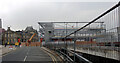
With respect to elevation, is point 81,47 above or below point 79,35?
below

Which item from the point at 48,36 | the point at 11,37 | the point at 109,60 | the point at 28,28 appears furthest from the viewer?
the point at 28,28

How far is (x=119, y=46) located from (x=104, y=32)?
1.66m

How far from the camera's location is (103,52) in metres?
6.24

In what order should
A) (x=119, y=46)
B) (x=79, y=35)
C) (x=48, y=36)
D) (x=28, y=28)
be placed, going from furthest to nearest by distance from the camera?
(x=28, y=28) → (x=48, y=36) → (x=79, y=35) → (x=119, y=46)

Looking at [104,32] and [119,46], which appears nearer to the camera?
[119,46]

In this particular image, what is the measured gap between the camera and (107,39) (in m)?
5.71

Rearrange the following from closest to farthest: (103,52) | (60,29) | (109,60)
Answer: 1. (109,60)
2. (103,52)
3. (60,29)

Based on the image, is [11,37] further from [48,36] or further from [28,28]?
[48,36]

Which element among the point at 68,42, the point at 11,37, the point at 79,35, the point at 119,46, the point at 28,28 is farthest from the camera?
the point at 28,28

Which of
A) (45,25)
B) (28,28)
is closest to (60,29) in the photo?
(45,25)

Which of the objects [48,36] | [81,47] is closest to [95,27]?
[81,47]

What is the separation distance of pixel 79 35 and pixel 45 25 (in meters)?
28.1

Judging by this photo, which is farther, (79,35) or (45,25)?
(45,25)

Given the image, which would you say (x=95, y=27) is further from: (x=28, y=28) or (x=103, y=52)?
(x=28, y=28)
